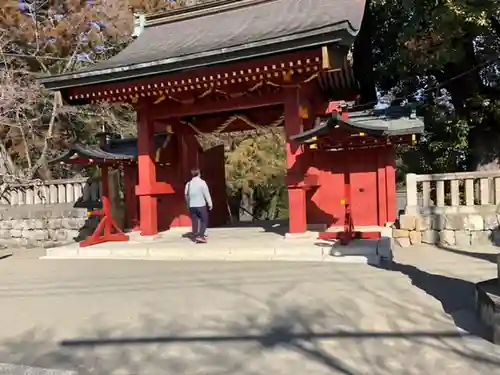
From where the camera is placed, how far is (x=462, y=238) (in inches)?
377

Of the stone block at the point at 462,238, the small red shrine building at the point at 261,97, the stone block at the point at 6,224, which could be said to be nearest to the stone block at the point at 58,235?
the stone block at the point at 6,224

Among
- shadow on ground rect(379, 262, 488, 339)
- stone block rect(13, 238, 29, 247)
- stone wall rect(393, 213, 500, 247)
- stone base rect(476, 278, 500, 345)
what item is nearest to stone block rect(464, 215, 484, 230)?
stone wall rect(393, 213, 500, 247)

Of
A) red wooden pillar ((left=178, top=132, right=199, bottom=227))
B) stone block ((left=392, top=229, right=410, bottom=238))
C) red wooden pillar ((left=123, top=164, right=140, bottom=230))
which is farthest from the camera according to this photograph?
red wooden pillar ((left=123, top=164, right=140, bottom=230))

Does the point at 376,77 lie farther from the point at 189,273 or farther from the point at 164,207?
the point at 189,273

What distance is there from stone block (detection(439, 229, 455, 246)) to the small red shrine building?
3.80ft

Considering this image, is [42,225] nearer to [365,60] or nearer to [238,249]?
[238,249]

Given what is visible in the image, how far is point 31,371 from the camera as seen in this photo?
3.27 meters

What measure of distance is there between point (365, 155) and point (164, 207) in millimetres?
5080

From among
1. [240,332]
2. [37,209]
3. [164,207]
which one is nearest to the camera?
[240,332]

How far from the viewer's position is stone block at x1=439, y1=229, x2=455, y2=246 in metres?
9.64

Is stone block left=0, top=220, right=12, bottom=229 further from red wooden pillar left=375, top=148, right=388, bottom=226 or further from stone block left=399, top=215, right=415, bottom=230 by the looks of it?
stone block left=399, top=215, right=415, bottom=230

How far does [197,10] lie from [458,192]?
8016 millimetres

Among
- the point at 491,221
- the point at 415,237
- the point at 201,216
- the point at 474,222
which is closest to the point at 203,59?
the point at 201,216

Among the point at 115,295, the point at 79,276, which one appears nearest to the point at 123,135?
the point at 79,276
